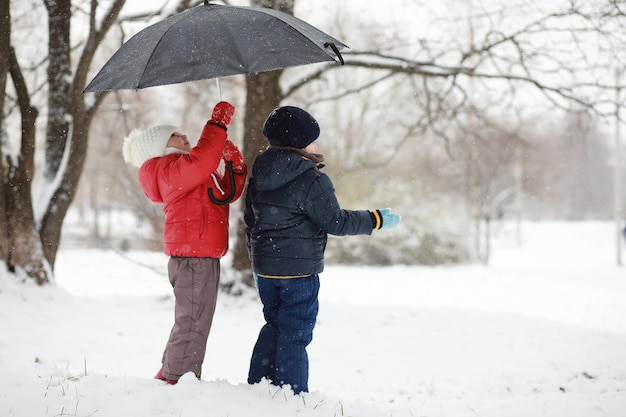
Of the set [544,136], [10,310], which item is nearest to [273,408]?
[10,310]

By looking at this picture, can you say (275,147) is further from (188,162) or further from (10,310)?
(10,310)

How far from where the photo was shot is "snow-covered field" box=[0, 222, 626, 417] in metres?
3.13

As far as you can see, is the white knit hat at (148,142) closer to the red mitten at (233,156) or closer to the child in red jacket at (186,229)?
the child in red jacket at (186,229)

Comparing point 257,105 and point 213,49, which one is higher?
point 257,105

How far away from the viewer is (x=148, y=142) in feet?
10.8

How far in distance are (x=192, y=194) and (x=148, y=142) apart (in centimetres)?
38


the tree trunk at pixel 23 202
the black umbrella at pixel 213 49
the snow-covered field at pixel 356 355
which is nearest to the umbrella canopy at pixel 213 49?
the black umbrella at pixel 213 49

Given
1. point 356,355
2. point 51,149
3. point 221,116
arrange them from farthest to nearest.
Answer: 1. point 51,149
2. point 356,355
3. point 221,116

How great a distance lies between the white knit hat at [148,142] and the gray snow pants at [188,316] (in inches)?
24.3

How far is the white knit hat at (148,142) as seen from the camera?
10.8ft

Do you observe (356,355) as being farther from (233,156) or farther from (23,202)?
(23,202)

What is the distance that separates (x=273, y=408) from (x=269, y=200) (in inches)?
44.1

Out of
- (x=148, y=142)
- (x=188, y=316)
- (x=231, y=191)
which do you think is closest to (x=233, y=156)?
(x=231, y=191)

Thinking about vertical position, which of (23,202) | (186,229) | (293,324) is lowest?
(293,324)
